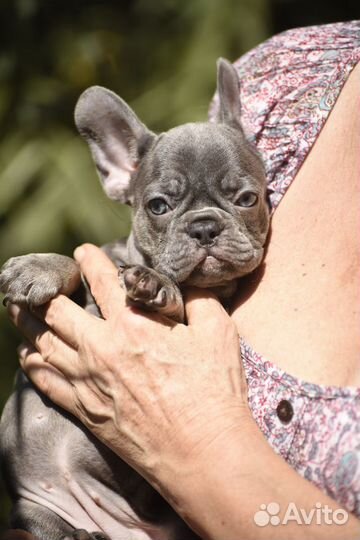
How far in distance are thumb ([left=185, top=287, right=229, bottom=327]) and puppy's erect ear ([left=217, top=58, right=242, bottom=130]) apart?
66 cm

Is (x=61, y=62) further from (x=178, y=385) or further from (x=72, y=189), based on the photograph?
(x=178, y=385)

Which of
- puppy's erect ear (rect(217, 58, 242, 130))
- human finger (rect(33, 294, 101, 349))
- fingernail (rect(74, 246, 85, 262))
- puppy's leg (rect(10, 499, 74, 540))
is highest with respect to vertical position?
puppy's erect ear (rect(217, 58, 242, 130))

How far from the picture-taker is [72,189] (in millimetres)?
3379

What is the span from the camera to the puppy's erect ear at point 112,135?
2.51 meters

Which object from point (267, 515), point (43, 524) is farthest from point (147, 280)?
point (43, 524)

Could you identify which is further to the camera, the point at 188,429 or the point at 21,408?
the point at 21,408

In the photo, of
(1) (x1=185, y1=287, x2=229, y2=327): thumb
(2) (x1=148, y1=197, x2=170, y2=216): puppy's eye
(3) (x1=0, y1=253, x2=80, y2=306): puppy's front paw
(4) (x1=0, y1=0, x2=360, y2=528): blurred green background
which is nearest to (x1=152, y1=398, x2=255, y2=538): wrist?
(1) (x1=185, y1=287, x2=229, y2=327): thumb

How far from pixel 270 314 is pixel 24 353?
2.78 ft

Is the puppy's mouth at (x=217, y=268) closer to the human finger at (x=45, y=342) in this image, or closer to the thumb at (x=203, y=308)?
the thumb at (x=203, y=308)

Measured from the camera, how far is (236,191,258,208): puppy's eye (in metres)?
2.31

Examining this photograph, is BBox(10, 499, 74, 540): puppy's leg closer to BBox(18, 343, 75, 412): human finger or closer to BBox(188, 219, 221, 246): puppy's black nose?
BBox(18, 343, 75, 412): human finger

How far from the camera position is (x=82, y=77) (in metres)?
3.88

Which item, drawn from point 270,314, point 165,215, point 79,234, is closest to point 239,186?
point 165,215

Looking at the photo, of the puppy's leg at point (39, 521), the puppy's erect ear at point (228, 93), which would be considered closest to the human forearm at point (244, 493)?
the puppy's leg at point (39, 521)
